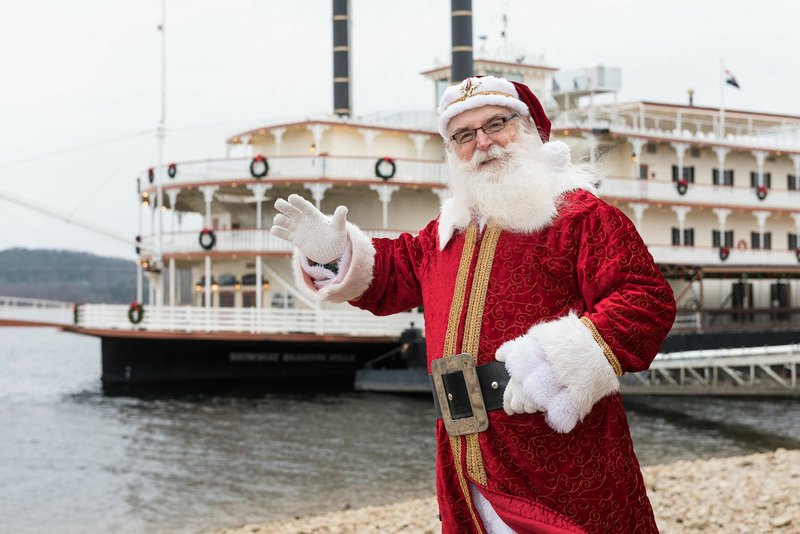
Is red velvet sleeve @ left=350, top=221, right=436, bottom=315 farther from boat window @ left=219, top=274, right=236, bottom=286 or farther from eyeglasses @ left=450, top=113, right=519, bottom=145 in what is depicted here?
boat window @ left=219, top=274, right=236, bottom=286

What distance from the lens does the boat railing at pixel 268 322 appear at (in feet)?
66.8

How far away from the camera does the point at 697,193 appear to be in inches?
1010

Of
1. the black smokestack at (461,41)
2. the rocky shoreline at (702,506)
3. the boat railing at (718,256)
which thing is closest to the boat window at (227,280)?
the black smokestack at (461,41)

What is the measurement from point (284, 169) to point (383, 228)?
2674mm

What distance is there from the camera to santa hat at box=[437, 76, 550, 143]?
9.32 ft

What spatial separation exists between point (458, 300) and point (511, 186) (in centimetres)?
36

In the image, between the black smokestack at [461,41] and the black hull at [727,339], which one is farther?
the black smokestack at [461,41]

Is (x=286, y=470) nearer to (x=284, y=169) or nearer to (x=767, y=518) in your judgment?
(x=767, y=518)

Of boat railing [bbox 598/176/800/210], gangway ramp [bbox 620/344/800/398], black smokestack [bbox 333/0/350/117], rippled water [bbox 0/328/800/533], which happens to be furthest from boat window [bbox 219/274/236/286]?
gangway ramp [bbox 620/344/800/398]

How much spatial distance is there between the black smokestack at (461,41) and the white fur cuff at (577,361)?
67.6 feet

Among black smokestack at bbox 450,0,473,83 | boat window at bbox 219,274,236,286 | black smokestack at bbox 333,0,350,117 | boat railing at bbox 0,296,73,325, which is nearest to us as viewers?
boat railing at bbox 0,296,73,325

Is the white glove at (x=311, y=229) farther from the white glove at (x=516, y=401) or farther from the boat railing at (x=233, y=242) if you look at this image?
the boat railing at (x=233, y=242)

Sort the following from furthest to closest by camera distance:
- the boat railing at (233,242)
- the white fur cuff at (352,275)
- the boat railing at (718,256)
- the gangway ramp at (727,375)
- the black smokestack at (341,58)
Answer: the black smokestack at (341,58) → the boat railing at (718,256) → the boat railing at (233,242) → the gangway ramp at (727,375) → the white fur cuff at (352,275)

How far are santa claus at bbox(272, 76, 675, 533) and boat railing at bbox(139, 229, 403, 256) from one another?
18315mm
